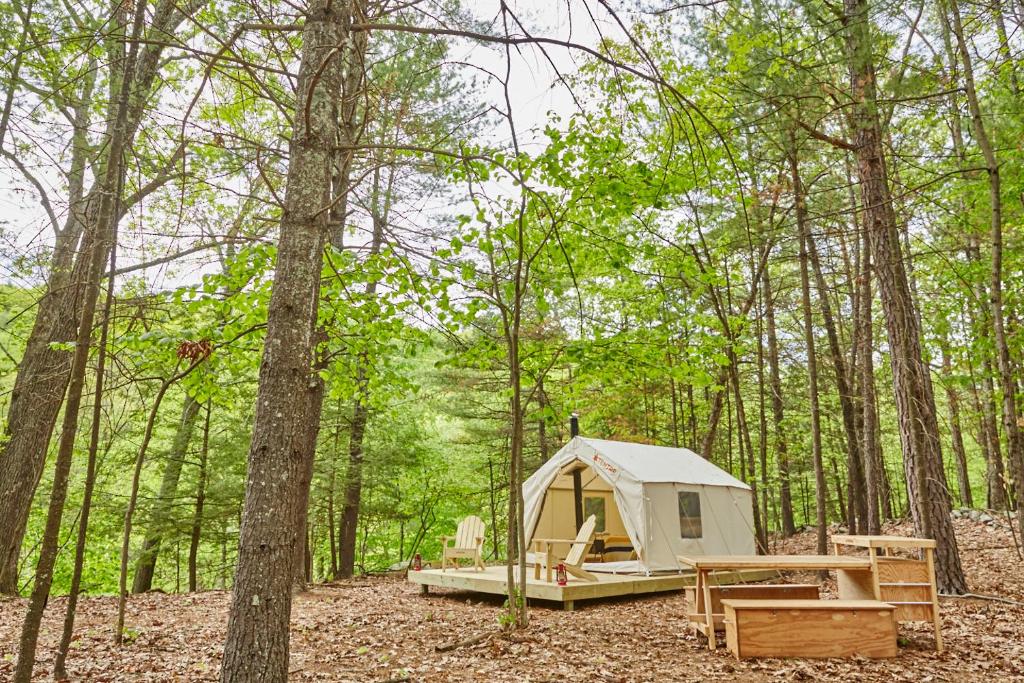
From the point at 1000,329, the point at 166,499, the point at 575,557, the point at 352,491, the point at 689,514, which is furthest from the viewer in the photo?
the point at 352,491

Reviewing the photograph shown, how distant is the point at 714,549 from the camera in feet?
31.3

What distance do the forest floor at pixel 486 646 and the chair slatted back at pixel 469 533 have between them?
1.42 m

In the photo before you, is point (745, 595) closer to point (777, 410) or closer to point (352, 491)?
point (352, 491)

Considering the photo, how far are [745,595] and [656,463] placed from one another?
12.8 ft

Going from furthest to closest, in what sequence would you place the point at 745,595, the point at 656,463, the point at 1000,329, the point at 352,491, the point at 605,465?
the point at 352,491
the point at 656,463
the point at 605,465
the point at 745,595
the point at 1000,329

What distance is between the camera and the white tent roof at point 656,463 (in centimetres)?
907

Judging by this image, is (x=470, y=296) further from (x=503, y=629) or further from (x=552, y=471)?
(x=552, y=471)

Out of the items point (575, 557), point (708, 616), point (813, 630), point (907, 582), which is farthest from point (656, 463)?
point (813, 630)

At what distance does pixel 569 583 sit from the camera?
747cm

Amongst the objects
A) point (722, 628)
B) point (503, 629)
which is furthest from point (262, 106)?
point (722, 628)

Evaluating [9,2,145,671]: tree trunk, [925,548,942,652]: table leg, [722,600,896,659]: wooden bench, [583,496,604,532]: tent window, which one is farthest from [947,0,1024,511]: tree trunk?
[583,496,604,532]: tent window

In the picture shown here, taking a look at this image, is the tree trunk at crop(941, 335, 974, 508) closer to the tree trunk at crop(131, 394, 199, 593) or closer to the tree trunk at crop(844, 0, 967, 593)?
the tree trunk at crop(844, 0, 967, 593)

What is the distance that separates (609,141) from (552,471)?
215 inches

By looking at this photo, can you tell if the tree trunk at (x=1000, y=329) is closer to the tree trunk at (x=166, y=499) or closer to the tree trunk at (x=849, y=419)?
the tree trunk at (x=849, y=419)
